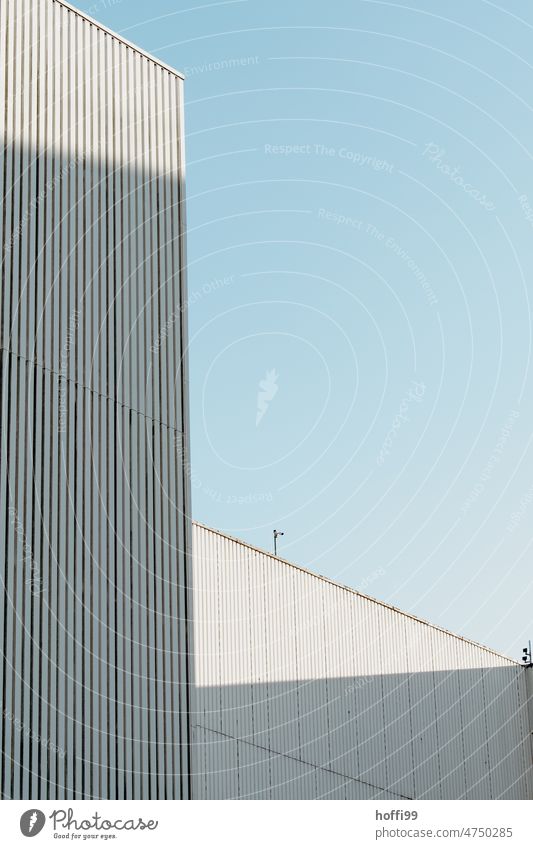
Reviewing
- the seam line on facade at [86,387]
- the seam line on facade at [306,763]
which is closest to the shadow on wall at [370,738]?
the seam line on facade at [306,763]

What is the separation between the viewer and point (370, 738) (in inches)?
1655

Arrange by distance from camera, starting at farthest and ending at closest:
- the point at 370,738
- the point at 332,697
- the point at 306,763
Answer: the point at 370,738, the point at 332,697, the point at 306,763

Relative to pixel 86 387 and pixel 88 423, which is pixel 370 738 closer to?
pixel 88 423

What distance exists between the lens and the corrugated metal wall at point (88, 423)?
73.0 ft

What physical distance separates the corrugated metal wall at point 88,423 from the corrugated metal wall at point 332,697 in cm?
726

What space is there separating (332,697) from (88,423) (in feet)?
62.1

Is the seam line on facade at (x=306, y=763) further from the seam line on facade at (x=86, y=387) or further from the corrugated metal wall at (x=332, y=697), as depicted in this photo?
the seam line on facade at (x=86, y=387)

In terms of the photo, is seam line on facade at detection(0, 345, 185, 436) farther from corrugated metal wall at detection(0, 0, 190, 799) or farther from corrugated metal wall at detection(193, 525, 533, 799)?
corrugated metal wall at detection(193, 525, 533, 799)

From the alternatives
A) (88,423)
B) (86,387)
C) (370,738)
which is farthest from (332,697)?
(86,387)

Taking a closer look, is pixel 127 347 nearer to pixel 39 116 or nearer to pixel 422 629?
pixel 39 116
